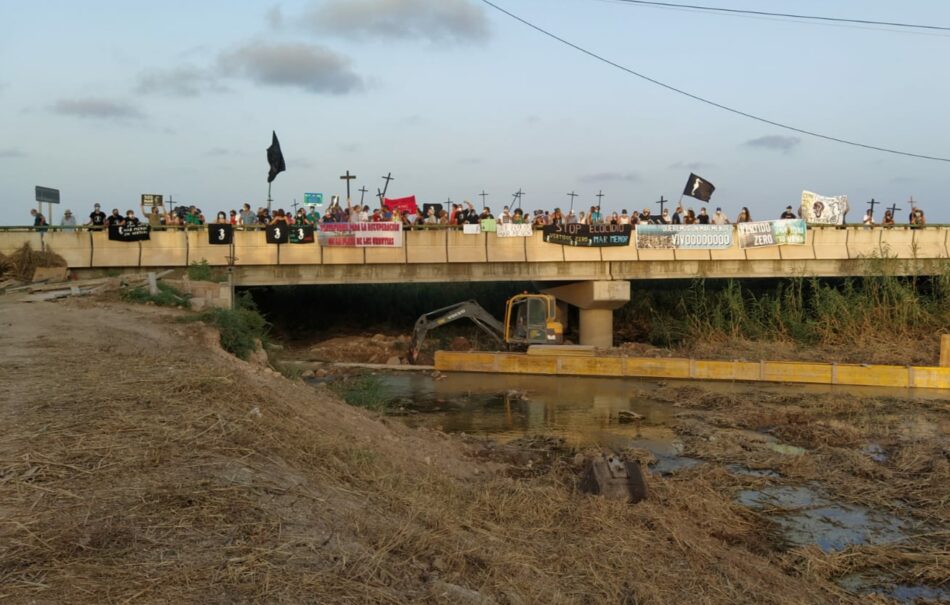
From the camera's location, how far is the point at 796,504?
10.5 metres

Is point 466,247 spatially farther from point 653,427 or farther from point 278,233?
point 653,427

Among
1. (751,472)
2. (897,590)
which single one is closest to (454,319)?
(751,472)

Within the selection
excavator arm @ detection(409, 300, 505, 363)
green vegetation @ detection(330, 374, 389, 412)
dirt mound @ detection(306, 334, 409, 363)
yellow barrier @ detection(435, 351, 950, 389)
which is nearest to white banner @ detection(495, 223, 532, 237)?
excavator arm @ detection(409, 300, 505, 363)

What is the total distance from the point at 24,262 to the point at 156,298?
6461mm

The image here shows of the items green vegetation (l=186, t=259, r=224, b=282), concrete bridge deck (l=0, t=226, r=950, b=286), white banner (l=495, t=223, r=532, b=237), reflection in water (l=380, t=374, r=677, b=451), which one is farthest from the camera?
white banner (l=495, t=223, r=532, b=237)

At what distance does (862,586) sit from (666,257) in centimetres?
2017

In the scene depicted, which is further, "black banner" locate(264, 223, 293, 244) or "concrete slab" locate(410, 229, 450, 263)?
"concrete slab" locate(410, 229, 450, 263)

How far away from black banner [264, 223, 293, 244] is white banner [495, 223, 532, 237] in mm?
7228

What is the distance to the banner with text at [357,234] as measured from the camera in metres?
25.5

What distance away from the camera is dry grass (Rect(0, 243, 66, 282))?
22625 mm

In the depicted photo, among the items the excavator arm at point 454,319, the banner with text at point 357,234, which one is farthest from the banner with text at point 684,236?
the banner with text at point 357,234

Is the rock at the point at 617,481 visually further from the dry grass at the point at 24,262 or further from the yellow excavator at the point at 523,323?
the dry grass at the point at 24,262

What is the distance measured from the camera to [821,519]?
9.96 metres

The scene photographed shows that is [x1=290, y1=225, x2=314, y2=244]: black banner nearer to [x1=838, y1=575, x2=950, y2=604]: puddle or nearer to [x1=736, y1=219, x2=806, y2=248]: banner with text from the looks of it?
[x1=736, y1=219, x2=806, y2=248]: banner with text
